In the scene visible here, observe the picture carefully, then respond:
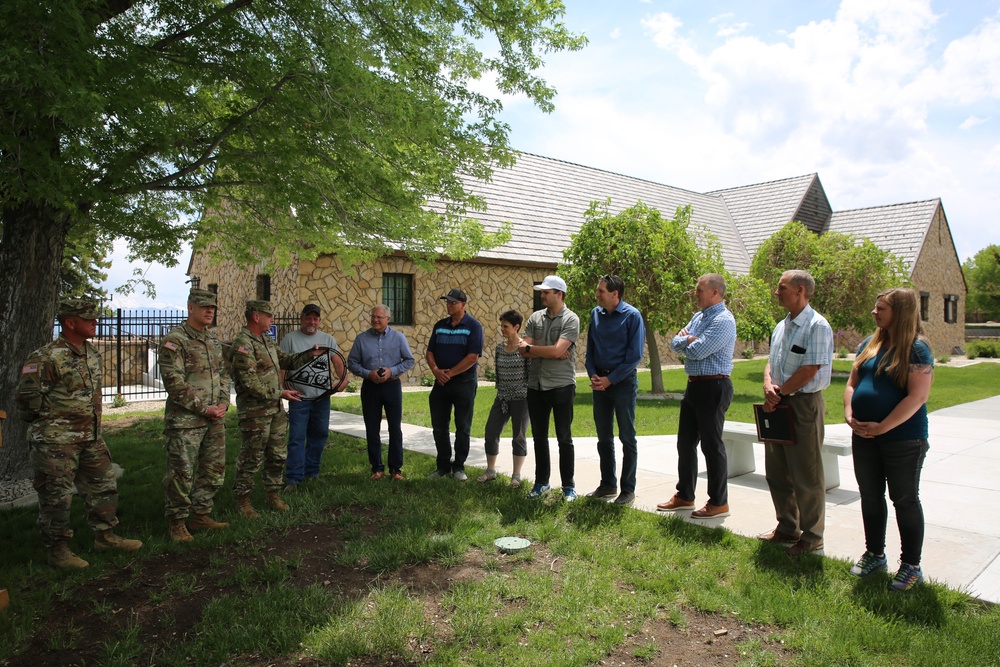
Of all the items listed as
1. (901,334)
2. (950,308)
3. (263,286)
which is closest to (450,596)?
(901,334)

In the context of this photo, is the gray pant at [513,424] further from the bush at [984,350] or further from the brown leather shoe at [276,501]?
the bush at [984,350]

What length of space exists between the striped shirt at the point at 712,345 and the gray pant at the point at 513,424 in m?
1.90

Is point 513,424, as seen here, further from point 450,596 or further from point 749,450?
point 749,450

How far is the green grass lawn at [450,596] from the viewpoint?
3395 millimetres

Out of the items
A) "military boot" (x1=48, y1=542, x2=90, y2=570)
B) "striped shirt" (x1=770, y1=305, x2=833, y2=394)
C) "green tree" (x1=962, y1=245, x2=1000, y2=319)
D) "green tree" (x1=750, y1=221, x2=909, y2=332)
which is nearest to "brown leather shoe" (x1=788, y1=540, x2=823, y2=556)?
"striped shirt" (x1=770, y1=305, x2=833, y2=394)

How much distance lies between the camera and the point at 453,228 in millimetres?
9445

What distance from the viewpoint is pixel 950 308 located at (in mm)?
33375

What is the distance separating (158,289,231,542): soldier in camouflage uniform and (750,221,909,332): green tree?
18275 mm

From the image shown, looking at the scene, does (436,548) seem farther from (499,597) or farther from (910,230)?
(910,230)

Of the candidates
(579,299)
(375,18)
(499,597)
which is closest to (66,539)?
(499,597)

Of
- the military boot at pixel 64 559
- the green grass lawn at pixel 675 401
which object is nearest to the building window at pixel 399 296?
the green grass lawn at pixel 675 401

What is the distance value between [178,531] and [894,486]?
5139 millimetres

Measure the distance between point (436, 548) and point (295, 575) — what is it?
1.00m

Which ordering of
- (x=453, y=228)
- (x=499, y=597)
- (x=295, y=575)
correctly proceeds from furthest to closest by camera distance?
(x=453, y=228) → (x=295, y=575) → (x=499, y=597)
